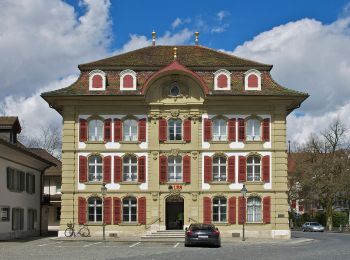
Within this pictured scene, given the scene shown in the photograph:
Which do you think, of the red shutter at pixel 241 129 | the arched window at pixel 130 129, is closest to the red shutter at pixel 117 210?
the arched window at pixel 130 129

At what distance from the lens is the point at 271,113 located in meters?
51.2

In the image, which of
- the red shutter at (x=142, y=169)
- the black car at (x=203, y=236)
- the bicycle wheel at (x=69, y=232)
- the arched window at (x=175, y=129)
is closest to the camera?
the black car at (x=203, y=236)

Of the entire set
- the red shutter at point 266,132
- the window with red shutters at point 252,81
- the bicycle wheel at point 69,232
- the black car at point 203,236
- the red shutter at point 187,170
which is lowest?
the bicycle wheel at point 69,232

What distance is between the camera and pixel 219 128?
5122 centimetres

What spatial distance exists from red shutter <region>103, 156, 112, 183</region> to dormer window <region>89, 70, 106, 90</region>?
515 cm

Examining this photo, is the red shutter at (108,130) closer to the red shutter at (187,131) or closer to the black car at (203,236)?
the red shutter at (187,131)

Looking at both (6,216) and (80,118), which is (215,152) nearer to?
(80,118)

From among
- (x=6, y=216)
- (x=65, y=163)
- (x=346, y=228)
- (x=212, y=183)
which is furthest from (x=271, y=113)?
Result: (x=346, y=228)

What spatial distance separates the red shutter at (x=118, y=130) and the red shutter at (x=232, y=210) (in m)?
9.09

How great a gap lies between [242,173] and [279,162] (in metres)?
2.80

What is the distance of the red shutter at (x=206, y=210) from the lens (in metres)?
50.4

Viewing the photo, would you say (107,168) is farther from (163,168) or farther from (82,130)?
(163,168)

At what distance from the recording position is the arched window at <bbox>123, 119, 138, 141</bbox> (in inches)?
2014

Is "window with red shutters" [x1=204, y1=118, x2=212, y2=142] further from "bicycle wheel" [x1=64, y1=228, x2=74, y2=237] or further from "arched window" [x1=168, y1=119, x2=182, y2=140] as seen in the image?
"bicycle wheel" [x1=64, y1=228, x2=74, y2=237]
